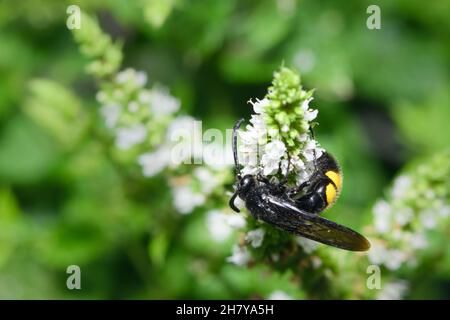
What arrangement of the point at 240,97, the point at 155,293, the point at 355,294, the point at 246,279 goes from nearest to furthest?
the point at 355,294 → the point at 246,279 → the point at 155,293 → the point at 240,97

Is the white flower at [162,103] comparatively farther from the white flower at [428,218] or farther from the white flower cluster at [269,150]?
the white flower at [428,218]

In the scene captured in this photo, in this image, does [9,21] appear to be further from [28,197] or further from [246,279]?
[246,279]

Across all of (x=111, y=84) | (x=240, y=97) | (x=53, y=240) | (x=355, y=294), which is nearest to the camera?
(x=355, y=294)

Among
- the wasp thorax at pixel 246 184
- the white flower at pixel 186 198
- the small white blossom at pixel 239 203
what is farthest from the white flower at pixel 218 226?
the wasp thorax at pixel 246 184

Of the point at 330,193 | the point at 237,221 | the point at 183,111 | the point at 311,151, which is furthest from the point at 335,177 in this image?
the point at 183,111

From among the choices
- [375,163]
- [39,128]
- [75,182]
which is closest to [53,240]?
[75,182]
